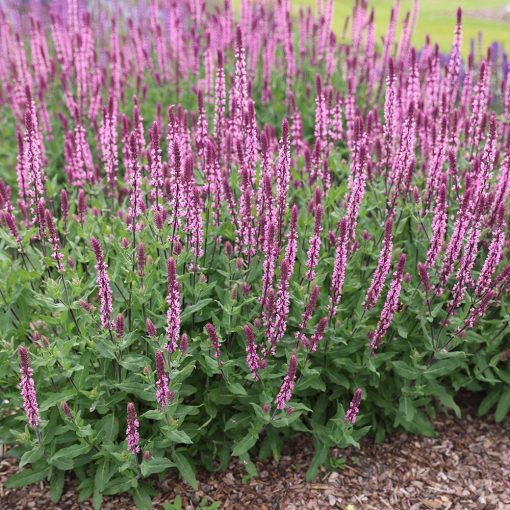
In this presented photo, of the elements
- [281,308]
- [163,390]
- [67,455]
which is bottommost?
[67,455]

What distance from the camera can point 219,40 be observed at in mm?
7645

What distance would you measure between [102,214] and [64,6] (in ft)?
25.9

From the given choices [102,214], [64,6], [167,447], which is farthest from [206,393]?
[64,6]

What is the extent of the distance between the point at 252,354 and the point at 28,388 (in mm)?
1230

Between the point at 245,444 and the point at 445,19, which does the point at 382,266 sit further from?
the point at 445,19

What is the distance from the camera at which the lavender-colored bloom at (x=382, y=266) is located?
3.49 metres

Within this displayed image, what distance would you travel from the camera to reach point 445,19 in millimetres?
18031

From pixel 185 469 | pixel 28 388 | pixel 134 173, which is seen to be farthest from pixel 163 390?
pixel 134 173

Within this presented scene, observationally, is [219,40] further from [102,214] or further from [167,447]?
[167,447]

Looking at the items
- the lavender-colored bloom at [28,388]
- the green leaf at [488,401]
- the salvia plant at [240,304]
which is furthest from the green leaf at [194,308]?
the green leaf at [488,401]

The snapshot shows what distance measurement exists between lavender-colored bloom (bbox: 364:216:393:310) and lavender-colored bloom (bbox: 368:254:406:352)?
7 centimetres

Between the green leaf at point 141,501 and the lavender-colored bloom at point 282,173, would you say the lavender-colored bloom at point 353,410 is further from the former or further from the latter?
the green leaf at point 141,501

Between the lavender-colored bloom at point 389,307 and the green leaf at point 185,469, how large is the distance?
1.40 meters

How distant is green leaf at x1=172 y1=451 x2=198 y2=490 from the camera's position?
12.6 feet
